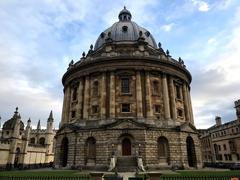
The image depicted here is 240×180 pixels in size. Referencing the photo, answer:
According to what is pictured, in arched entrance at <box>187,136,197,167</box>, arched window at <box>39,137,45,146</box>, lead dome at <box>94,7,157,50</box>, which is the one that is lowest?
arched entrance at <box>187,136,197,167</box>

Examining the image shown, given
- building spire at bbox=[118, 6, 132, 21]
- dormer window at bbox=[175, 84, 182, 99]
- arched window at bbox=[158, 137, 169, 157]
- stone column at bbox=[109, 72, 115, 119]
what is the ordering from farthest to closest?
building spire at bbox=[118, 6, 132, 21], dormer window at bbox=[175, 84, 182, 99], stone column at bbox=[109, 72, 115, 119], arched window at bbox=[158, 137, 169, 157]

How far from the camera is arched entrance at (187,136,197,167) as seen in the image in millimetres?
33797

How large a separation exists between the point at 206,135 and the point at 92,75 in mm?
53847

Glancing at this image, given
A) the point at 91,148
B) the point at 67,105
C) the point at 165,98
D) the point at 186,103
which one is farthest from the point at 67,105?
the point at 186,103

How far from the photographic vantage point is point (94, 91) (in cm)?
3550

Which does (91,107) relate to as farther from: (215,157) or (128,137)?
(215,157)

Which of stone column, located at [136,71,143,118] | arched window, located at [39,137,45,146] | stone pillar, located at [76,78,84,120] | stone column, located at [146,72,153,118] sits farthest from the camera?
arched window, located at [39,137,45,146]

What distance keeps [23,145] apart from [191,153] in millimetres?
39149

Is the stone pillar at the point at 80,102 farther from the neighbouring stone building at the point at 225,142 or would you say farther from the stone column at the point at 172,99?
the neighbouring stone building at the point at 225,142

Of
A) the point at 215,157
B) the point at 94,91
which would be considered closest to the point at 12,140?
the point at 94,91

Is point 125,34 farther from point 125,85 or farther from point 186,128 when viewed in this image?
point 186,128

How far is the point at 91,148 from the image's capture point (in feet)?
103

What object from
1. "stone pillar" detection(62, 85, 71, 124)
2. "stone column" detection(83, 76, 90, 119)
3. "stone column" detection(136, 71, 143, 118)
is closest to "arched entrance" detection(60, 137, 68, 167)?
"stone pillar" detection(62, 85, 71, 124)

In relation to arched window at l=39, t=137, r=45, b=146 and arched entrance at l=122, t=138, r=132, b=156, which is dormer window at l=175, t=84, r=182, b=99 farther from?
arched window at l=39, t=137, r=45, b=146
